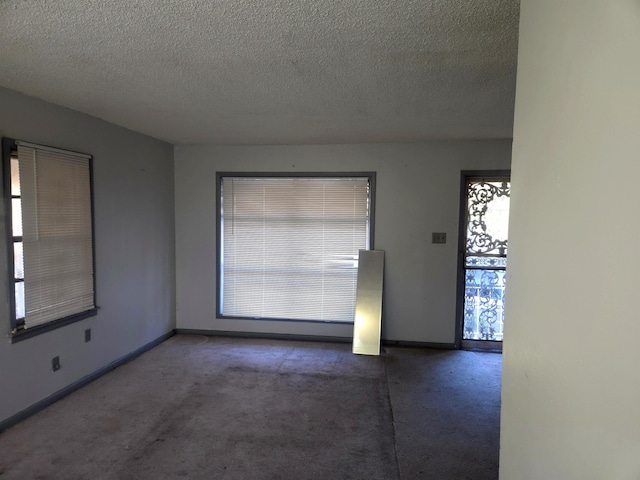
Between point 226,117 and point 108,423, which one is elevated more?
point 226,117

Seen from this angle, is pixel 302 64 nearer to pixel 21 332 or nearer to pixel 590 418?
pixel 590 418

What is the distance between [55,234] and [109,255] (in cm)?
67

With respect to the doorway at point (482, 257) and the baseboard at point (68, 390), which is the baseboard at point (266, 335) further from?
the doorway at point (482, 257)

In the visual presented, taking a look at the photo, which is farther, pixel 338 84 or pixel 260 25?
pixel 338 84

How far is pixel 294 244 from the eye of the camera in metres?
→ 4.62

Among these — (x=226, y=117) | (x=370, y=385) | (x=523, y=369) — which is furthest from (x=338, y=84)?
(x=370, y=385)

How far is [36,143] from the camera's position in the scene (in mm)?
2795

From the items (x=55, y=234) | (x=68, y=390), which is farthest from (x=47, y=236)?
(x=68, y=390)

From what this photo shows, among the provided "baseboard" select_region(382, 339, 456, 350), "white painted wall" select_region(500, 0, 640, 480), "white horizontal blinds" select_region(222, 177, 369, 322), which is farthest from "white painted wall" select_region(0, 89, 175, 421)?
"white painted wall" select_region(500, 0, 640, 480)

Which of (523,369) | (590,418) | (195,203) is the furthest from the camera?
(195,203)

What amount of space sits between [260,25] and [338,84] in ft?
2.79

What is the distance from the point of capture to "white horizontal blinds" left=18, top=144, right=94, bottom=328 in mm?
2736

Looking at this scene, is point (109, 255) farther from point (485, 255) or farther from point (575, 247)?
point (485, 255)

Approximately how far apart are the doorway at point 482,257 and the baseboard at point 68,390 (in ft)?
11.9
